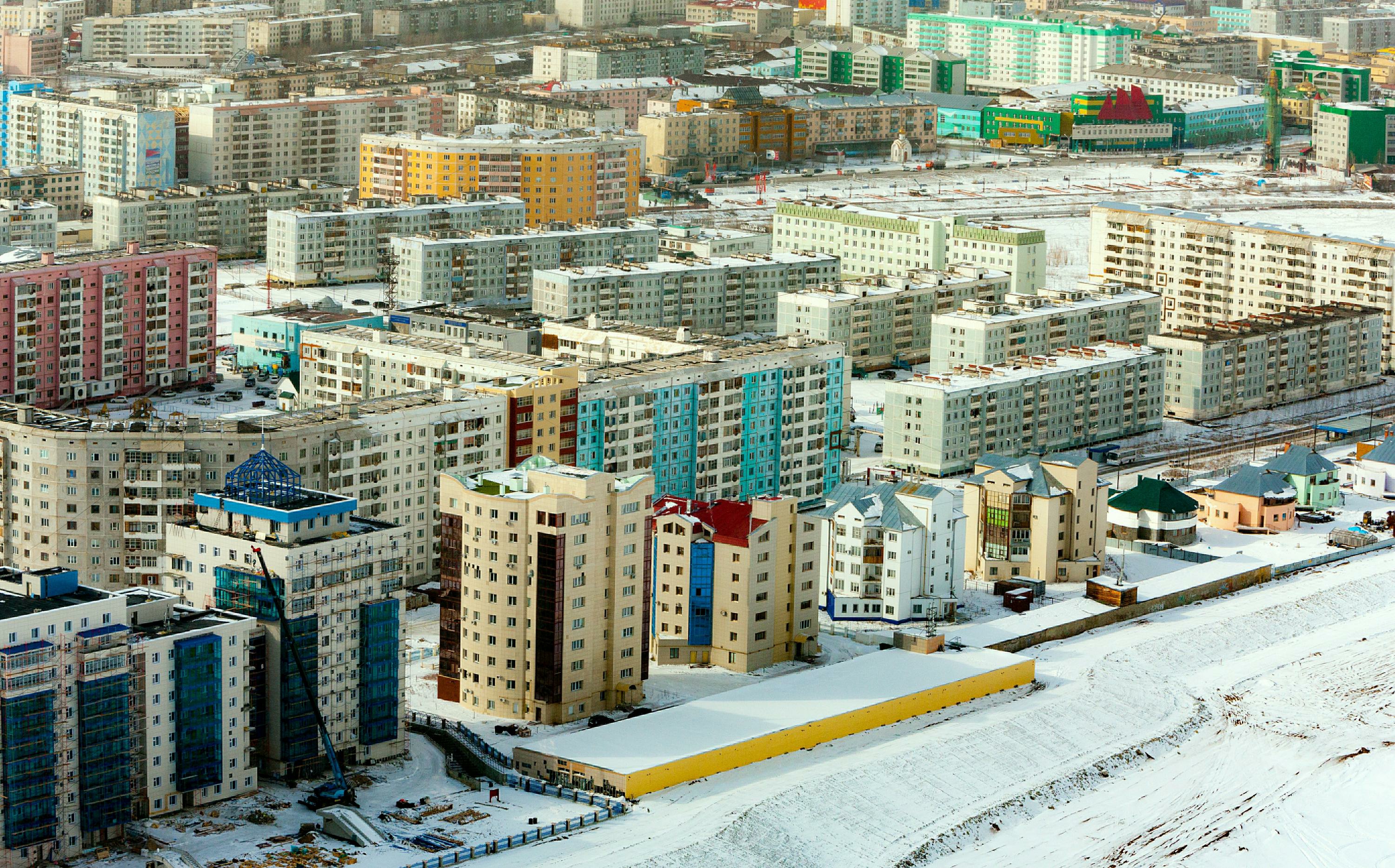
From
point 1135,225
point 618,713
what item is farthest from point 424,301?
point 618,713

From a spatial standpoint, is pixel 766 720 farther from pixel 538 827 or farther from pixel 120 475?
pixel 120 475

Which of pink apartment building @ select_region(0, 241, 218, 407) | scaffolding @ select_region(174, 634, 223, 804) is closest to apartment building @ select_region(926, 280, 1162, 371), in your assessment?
pink apartment building @ select_region(0, 241, 218, 407)

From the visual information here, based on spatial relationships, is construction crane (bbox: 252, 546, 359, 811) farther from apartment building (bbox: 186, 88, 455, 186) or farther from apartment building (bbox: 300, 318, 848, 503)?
apartment building (bbox: 186, 88, 455, 186)

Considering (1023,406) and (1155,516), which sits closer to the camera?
(1155,516)

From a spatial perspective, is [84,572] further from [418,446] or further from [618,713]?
[618,713]

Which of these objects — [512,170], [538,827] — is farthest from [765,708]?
[512,170]
